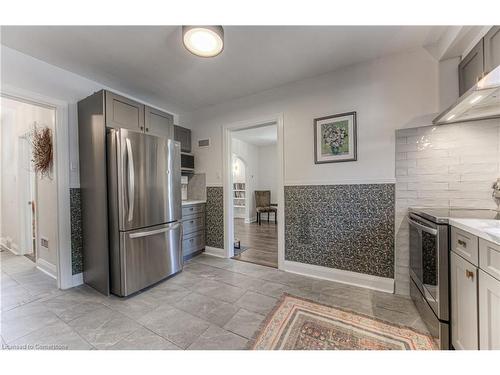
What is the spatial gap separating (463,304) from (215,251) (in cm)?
280

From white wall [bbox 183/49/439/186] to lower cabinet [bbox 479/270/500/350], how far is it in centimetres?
122

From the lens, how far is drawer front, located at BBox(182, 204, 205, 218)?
296 centimetres

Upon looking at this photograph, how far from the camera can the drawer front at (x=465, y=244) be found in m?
1.09

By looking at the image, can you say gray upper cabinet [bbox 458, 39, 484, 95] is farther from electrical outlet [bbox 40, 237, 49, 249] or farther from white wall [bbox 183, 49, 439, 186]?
electrical outlet [bbox 40, 237, 49, 249]

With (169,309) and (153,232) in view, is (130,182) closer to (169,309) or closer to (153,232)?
(153,232)

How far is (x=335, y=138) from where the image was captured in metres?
2.31

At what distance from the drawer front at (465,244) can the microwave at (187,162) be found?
10.6 ft

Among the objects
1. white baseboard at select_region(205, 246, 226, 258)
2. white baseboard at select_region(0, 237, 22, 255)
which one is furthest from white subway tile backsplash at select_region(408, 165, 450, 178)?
white baseboard at select_region(0, 237, 22, 255)

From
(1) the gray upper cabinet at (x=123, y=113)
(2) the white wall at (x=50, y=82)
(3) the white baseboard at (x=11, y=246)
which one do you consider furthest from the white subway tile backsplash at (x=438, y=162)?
(3) the white baseboard at (x=11, y=246)

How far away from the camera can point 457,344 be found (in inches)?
48.5

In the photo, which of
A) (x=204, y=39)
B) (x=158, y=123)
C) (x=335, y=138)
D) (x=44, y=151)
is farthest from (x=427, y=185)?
(x=44, y=151)
